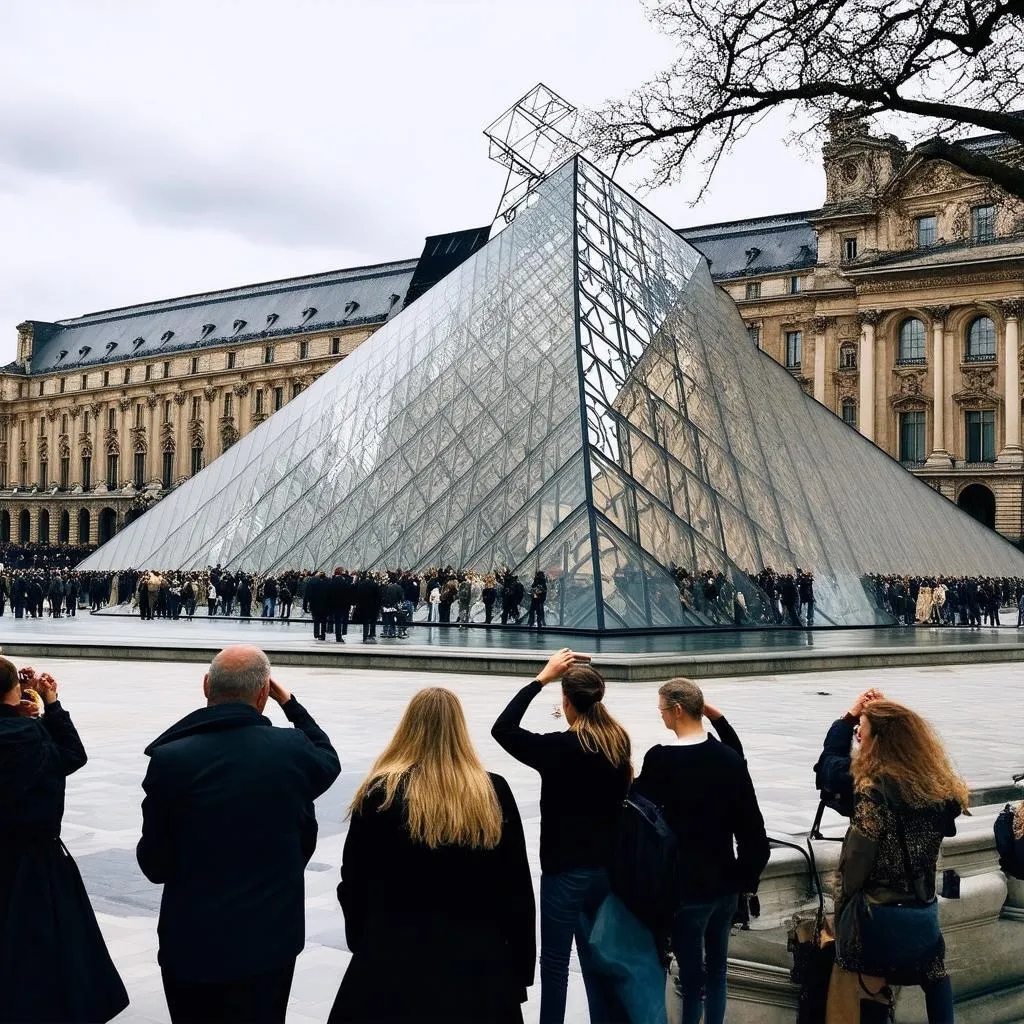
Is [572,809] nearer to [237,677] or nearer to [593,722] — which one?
[593,722]

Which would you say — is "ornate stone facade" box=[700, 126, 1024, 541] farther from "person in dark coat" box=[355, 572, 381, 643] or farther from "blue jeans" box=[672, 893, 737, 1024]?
"blue jeans" box=[672, 893, 737, 1024]

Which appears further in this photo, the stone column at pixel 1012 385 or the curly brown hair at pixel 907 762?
the stone column at pixel 1012 385

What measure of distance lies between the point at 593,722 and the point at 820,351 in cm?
5823

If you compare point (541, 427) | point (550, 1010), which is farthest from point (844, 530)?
point (550, 1010)

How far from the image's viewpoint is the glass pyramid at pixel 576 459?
21016mm

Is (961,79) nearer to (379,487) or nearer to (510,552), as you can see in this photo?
(510,552)

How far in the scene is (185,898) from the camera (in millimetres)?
2822

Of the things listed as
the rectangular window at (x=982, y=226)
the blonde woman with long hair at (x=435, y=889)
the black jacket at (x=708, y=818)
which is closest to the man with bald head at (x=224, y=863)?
the blonde woman with long hair at (x=435, y=889)

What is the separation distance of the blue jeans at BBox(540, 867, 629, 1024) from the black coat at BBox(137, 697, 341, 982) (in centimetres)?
87

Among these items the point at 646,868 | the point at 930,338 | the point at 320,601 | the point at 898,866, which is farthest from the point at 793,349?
the point at 646,868

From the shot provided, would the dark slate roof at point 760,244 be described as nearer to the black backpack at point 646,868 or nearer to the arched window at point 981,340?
the arched window at point 981,340

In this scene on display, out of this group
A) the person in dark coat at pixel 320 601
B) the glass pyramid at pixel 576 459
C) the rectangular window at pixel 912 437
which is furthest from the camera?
the rectangular window at pixel 912 437

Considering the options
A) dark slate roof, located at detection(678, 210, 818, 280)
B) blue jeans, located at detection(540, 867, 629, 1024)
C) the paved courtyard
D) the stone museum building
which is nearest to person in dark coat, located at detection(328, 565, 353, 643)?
the paved courtyard

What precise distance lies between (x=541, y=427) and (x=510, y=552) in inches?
112
